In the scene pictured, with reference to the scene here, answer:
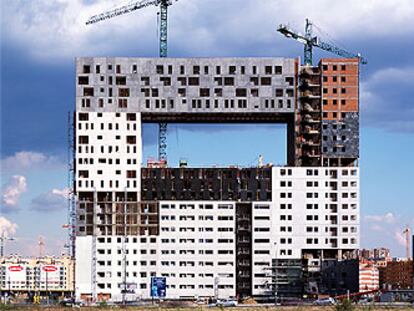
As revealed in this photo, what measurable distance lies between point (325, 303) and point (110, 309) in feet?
126

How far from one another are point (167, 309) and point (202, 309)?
5.58m

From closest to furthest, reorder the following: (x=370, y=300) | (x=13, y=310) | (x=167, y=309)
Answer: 1. (x=13, y=310)
2. (x=167, y=309)
3. (x=370, y=300)

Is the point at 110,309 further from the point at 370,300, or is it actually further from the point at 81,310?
the point at 370,300

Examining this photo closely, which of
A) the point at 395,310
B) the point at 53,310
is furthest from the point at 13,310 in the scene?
the point at 395,310

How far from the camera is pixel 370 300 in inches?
7618

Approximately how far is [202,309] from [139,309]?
33.3ft

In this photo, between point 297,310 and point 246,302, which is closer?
point 297,310

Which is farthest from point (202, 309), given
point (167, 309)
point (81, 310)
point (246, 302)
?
point (246, 302)

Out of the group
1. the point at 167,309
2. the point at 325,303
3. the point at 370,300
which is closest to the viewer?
the point at 167,309

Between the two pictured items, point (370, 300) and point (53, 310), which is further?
point (370, 300)

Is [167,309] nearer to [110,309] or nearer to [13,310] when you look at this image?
[110,309]

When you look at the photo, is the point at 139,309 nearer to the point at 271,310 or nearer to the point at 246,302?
the point at 271,310

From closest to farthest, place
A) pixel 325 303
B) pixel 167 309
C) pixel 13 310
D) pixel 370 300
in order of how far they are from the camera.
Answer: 1. pixel 13 310
2. pixel 167 309
3. pixel 325 303
4. pixel 370 300

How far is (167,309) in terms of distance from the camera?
157500mm
